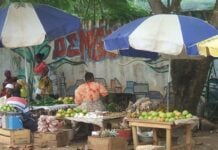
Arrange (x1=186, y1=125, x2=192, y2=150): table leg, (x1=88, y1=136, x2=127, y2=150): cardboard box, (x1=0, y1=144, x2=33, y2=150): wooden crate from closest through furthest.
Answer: (x1=88, y1=136, x2=127, y2=150): cardboard box, (x1=186, y1=125, x2=192, y2=150): table leg, (x1=0, y1=144, x2=33, y2=150): wooden crate

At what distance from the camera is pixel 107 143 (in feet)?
30.9

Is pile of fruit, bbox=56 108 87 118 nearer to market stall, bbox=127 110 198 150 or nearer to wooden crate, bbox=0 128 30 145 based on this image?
wooden crate, bbox=0 128 30 145

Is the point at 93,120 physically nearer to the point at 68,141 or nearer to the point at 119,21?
the point at 68,141

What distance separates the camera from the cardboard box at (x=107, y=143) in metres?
9.43

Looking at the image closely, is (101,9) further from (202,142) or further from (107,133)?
(107,133)

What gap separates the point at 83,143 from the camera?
11172 mm

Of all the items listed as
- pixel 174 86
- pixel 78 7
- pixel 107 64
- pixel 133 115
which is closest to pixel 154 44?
pixel 133 115

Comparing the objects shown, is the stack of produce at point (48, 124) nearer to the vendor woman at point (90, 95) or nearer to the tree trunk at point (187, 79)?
the vendor woman at point (90, 95)

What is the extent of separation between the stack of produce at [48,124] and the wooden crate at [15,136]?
281 mm

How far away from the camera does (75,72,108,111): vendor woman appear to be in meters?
10.9

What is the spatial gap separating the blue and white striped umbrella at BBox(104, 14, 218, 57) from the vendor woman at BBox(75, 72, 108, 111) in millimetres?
1409

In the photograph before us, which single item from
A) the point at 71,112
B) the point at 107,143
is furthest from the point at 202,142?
the point at 71,112

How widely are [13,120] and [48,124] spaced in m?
0.67

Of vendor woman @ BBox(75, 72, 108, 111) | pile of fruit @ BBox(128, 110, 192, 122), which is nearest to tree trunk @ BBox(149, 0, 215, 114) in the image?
vendor woman @ BBox(75, 72, 108, 111)
